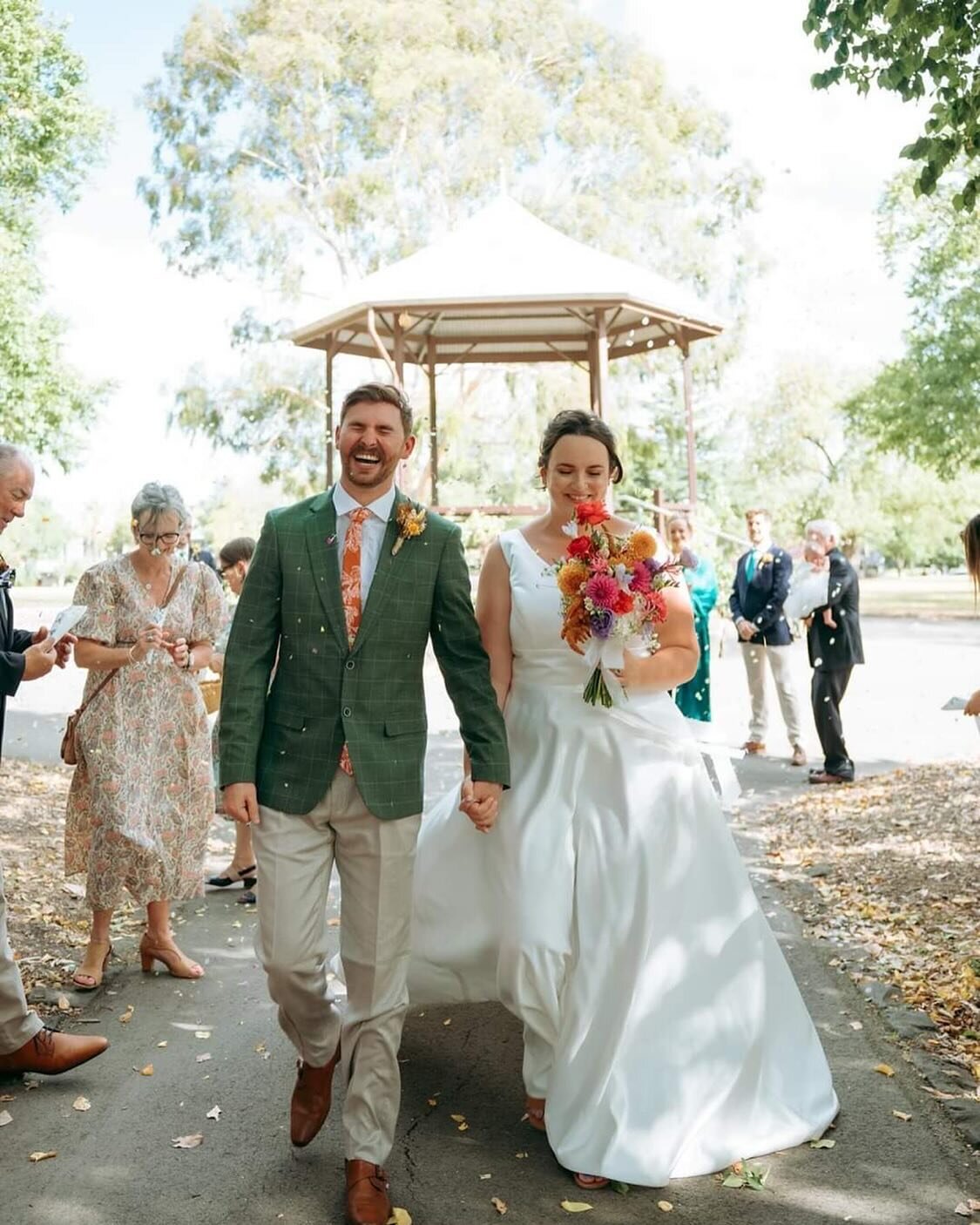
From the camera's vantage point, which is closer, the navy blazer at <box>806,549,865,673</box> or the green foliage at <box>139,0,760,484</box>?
the navy blazer at <box>806,549,865,673</box>

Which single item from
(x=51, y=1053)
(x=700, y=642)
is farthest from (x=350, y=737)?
(x=700, y=642)

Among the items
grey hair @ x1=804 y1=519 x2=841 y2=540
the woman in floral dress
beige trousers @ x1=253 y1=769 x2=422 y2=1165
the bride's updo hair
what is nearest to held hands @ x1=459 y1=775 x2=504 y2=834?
beige trousers @ x1=253 y1=769 x2=422 y2=1165

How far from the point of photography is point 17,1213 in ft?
12.4

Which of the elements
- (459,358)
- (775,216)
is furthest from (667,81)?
(459,358)

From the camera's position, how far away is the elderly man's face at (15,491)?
15.3ft

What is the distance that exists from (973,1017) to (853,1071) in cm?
82

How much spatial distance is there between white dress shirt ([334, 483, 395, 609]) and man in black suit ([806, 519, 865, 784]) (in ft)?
25.6

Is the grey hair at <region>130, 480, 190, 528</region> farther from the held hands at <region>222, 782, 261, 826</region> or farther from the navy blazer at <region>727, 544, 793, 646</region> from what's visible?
the navy blazer at <region>727, 544, 793, 646</region>

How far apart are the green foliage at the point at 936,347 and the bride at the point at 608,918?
3278 centimetres

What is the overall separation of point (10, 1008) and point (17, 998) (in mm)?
41

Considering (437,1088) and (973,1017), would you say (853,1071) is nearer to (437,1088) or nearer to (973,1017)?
(973,1017)

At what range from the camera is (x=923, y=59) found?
6.82m

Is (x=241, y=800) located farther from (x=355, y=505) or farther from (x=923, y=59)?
(x=923, y=59)

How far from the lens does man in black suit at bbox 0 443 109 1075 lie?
4.63 metres
